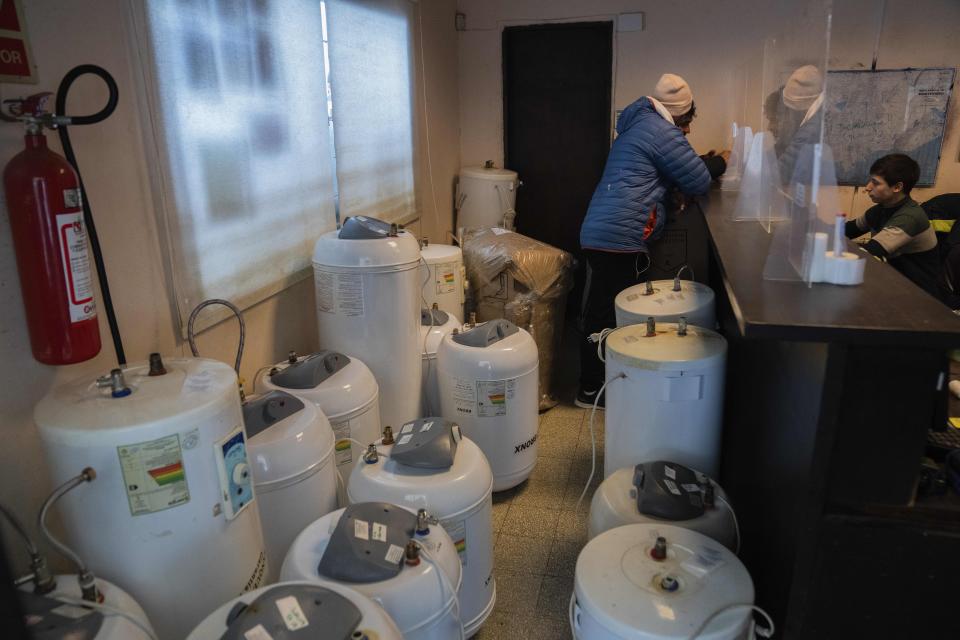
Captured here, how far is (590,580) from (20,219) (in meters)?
1.42

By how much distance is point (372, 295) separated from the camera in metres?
2.34

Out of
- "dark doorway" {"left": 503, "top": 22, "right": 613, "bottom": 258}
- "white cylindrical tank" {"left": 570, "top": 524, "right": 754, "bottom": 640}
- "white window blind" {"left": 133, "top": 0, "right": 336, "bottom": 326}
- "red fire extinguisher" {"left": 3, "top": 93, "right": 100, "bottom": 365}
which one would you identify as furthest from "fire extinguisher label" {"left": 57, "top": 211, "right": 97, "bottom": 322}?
"dark doorway" {"left": 503, "top": 22, "right": 613, "bottom": 258}

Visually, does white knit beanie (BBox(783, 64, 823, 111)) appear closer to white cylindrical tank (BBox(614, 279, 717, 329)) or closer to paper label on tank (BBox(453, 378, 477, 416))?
white cylindrical tank (BBox(614, 279, 717, 329))

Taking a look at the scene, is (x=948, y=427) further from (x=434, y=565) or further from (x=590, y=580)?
(x=434, y=565)

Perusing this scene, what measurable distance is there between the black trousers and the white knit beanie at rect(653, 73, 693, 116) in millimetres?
749

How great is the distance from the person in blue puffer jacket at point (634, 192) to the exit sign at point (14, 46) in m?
2.44

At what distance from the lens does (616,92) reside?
4320 millimetres

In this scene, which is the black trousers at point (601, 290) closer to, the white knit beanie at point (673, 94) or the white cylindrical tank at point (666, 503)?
the white knit beanie at point (673, 94)

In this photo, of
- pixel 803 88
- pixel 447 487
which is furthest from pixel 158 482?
pixel 803 88

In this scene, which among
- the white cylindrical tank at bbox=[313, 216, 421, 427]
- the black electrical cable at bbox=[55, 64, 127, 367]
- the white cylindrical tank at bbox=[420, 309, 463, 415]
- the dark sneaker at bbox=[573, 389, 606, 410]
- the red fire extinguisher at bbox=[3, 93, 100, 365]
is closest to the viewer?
the red fire extinguisher at bbox=[3, 93, 100, 365]

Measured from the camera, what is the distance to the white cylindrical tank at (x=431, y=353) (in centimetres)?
278

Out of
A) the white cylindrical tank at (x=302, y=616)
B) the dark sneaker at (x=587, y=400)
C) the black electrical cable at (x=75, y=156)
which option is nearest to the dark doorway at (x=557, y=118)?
the dark sneaker at (x=587, y=400)

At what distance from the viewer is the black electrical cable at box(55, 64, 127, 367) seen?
145 cm

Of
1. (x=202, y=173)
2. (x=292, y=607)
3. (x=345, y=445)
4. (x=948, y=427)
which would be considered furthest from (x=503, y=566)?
(x=202, y=173)
